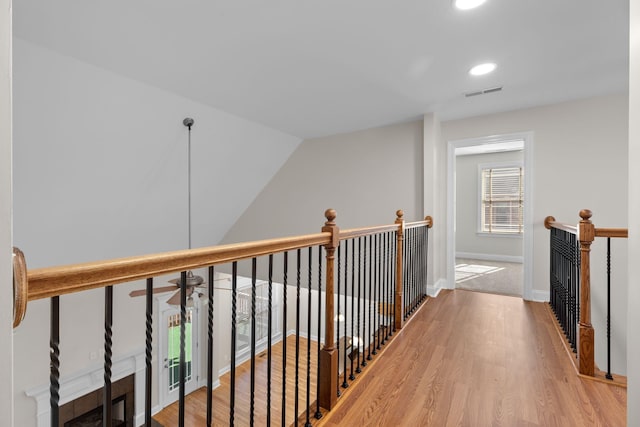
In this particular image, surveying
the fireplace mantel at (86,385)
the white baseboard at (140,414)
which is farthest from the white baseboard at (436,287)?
the white baseboard at (140,414)

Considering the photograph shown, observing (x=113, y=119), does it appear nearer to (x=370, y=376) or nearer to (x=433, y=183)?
(x=370, y=376)

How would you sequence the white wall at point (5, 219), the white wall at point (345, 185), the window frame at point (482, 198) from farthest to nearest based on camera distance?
the window frame at point (482, 198) → the white wall at point (345, 185) → the white wall at point (5, 219)

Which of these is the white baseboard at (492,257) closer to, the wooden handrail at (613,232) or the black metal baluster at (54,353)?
the wooden handrail at (613,232)

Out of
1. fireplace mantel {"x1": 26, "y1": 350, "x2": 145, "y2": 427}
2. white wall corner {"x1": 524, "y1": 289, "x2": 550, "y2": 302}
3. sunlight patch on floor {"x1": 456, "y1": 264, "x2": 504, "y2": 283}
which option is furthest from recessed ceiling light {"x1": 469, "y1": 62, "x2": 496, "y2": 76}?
fireplace mantel {"x1": 26, "y1": 350, "x2": 145, "y2": 427}

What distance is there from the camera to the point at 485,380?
1978 millimetres

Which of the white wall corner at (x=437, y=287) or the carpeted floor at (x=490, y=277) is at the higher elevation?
the white wall corner at (x=437, y=287)

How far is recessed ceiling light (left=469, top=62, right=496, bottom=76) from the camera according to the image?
2.63 m

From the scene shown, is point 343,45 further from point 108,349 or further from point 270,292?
point 108,349

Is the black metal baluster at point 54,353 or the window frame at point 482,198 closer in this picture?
the black metal baluster at point 54,353

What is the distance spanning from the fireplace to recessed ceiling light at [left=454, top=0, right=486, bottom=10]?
5530 mm

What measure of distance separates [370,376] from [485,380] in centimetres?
73

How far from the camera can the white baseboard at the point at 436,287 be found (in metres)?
3.93

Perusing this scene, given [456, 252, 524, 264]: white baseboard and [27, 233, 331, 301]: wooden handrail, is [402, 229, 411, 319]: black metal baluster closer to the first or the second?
[27, 233, 331, 301]: wooden handrail

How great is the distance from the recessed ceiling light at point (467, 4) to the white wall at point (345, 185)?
2.34 metres
